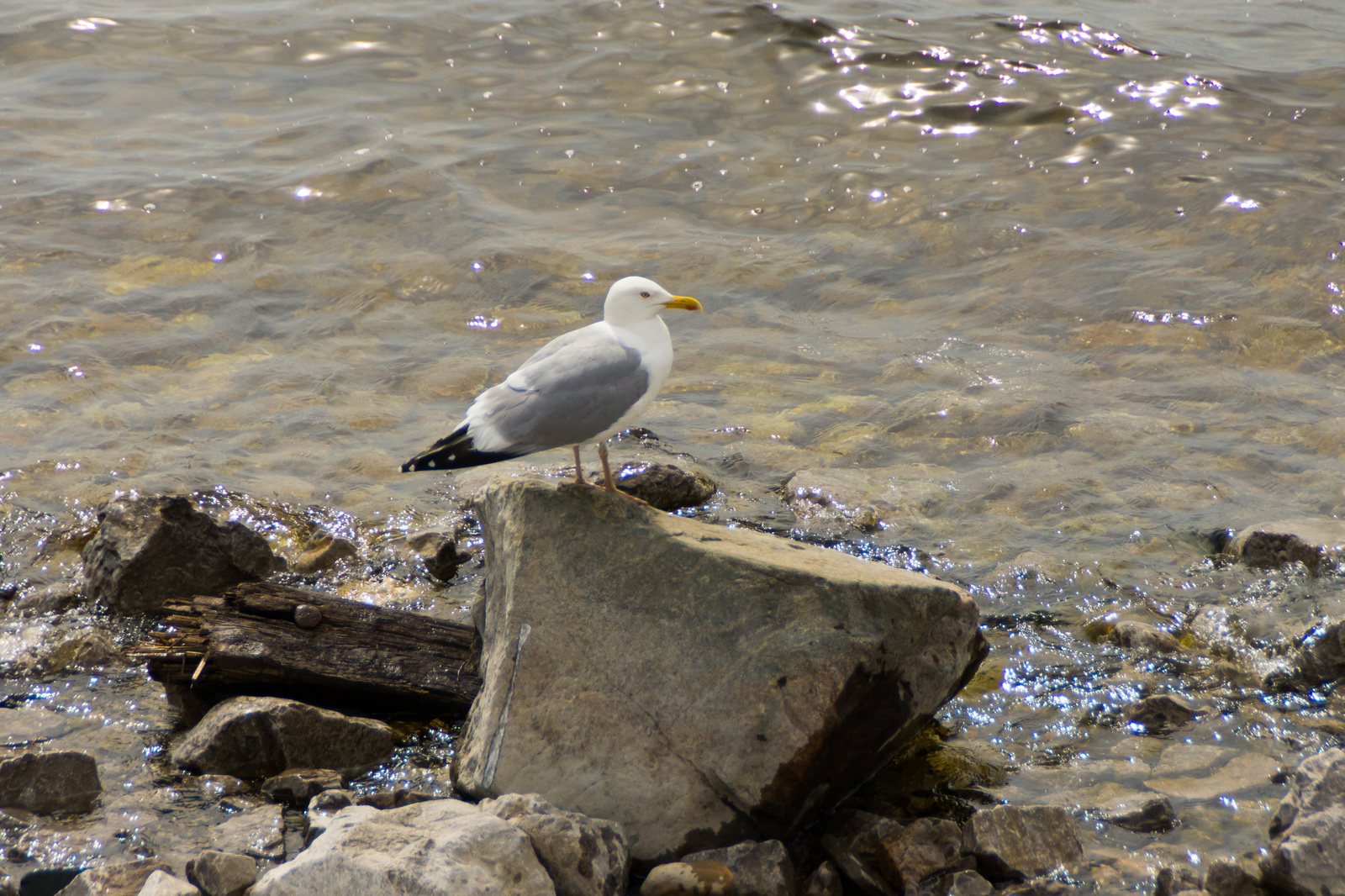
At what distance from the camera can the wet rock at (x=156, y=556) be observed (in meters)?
5.55

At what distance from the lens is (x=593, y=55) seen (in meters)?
14.6

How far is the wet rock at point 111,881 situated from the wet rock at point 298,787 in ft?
1.88

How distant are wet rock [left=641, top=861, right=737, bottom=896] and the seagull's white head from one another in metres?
2.18

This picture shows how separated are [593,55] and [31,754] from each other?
40.1 ft

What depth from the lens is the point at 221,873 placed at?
3604 millimetres

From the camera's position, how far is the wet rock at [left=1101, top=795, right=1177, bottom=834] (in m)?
4.02

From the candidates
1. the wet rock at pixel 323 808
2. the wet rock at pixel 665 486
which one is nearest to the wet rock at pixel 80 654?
the wet rock at pixel 323 808

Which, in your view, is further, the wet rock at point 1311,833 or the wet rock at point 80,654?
the wet rock at point 80,654

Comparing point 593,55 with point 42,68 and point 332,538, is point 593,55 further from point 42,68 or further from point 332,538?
point 332,538

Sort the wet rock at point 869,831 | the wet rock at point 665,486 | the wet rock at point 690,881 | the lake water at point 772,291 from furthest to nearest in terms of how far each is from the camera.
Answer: the wet rock at point 665,486
the lake water at point 772,291
the wet rock at point 869,831
the wet rock at point 690,881

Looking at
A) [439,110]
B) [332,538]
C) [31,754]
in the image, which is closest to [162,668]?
[31,754]

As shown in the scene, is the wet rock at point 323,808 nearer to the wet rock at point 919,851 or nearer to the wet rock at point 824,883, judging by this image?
the wet rock at point 824,883

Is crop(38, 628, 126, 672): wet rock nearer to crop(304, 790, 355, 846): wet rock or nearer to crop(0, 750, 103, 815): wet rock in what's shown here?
crop(0, 750, 103, 815): wet rock

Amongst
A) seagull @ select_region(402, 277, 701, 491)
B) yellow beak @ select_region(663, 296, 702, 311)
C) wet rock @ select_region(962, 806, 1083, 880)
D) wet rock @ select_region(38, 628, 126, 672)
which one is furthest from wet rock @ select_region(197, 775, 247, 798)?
wet rock @ select_region(962, 806, 1083, 880)
